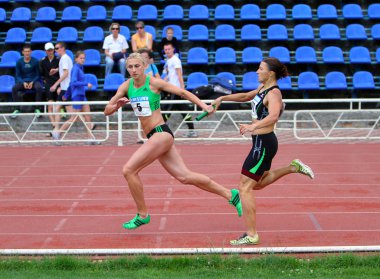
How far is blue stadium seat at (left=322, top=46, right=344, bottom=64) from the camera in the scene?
18.6 m

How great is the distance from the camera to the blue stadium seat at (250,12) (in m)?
19.5

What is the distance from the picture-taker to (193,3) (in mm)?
20453

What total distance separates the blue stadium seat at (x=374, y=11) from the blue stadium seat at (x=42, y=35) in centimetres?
A: 796

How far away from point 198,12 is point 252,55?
202 centimetres

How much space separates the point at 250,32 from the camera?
19.2 metres

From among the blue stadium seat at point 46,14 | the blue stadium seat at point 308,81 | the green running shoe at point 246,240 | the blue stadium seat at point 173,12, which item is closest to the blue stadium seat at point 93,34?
the blue stadium seat at point 46,14

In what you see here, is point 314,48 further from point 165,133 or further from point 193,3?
point 165,133

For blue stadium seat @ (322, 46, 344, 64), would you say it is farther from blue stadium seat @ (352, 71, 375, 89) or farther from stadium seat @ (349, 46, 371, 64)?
blue stadium seat @ (352, 71, 375, 89)

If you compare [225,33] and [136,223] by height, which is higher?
[225,33]

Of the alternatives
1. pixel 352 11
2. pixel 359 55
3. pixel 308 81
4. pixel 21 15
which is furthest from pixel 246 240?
pixel 21 15

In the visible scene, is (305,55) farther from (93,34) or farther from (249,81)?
(93,34)

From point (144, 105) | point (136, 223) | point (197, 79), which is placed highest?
point (144, 105)

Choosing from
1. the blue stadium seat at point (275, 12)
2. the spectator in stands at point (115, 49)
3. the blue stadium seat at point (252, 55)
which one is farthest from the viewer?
the blue stadium seat at point (275, 12)

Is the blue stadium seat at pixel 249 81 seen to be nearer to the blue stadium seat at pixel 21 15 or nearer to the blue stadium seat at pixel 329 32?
the blue stadium seat at pixel 329 32
